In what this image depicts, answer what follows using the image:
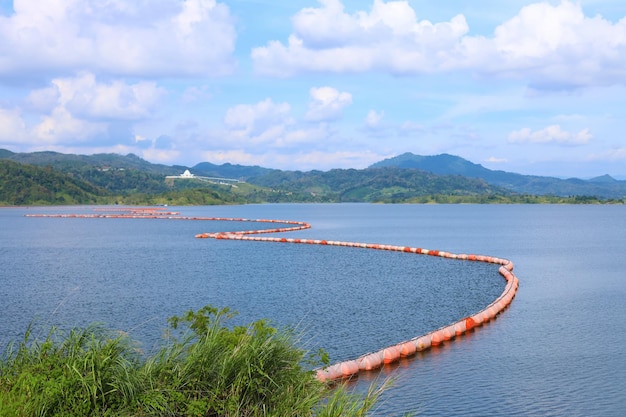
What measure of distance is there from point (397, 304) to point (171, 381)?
31.8 m

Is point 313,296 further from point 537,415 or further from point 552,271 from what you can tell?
point 552,271

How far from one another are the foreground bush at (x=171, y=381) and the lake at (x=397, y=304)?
9.44ft

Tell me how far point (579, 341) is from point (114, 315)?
30.0m

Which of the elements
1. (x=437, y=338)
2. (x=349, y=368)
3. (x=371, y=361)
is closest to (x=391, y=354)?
(x=371, y=361)

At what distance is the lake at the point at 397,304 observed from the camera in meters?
26.6

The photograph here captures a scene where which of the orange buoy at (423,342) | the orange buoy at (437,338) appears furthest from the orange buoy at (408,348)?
the orange buoy at (437,338)

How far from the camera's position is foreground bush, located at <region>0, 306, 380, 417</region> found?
52.0 ft

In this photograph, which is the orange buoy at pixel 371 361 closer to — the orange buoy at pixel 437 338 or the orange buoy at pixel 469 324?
the orange buoy at pixel 437 338

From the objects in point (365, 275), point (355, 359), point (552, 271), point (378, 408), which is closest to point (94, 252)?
point (365, 275)

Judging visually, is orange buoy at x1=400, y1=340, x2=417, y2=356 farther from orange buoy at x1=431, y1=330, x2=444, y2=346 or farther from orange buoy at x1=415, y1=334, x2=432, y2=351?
Answer: orange buoy at x1=431, y1=330, x2=444, y2=346

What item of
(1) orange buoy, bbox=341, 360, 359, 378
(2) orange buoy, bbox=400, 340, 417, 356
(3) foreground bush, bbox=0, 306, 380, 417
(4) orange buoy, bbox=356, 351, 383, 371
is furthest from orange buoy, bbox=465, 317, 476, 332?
(3) foreground bush, bbox=0, 306, 380, 417

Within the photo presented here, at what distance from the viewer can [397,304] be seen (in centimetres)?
4728

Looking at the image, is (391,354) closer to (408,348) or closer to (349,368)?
(408,348)

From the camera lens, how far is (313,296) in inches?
2010
